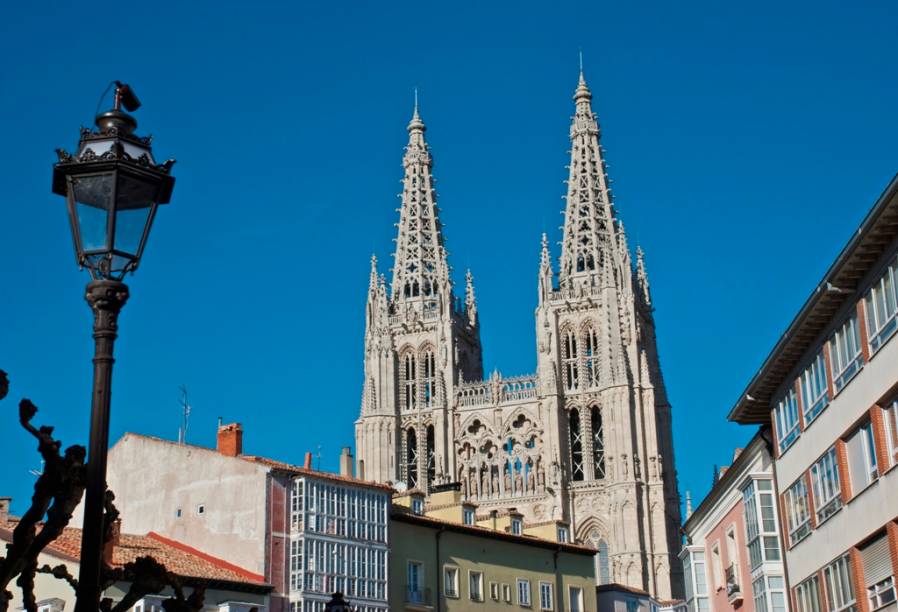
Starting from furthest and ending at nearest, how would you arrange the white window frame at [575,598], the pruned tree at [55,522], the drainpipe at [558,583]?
1. the white window frame at [575,598]
2. the drainpipe at [558,583]
3. the pruned tree at [55,522]

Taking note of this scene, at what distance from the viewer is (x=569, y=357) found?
10594 cm

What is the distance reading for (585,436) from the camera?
336 ft

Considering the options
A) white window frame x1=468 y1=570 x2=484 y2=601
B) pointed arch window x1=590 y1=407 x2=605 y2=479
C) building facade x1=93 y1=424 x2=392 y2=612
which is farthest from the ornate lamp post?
pointed arch window x1=590 y1=407 x2=605 y2=479

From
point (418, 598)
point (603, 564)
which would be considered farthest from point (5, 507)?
point (603, 564)

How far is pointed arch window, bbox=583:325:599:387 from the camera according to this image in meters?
104

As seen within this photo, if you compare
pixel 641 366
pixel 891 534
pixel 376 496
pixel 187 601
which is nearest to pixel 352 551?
pixel 376 496

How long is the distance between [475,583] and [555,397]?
5150 centimetres

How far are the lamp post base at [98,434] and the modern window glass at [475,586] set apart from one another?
44.1 meters

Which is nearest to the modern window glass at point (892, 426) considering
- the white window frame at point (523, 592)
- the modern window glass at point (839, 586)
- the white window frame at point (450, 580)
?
the modern window glass at point (839, 586)

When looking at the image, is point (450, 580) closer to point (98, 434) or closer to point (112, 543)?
point (112, 543)

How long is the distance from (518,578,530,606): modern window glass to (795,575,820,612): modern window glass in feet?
77.6

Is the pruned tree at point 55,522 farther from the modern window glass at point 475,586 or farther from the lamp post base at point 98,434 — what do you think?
the modern window glass at point 475,586

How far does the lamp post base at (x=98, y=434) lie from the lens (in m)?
8.60

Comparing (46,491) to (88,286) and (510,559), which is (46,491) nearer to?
(88,286)
